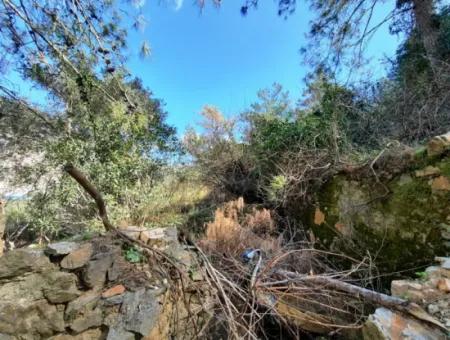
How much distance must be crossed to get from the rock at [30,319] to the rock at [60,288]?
62mm

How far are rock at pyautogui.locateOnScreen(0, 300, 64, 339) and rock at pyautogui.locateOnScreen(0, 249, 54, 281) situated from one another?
0.20 meters

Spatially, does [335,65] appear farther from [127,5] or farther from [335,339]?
[335,339]

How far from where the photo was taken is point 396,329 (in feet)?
6.51

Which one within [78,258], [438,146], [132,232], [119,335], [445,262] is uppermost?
[438,146]

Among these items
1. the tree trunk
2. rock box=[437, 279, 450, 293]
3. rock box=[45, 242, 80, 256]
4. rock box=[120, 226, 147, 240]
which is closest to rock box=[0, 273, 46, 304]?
rock box=[45, 242, 80, 256]

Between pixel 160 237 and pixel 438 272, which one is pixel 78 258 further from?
pixel 438 272

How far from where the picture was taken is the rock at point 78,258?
7.02 feet

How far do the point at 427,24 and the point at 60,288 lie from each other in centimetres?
812

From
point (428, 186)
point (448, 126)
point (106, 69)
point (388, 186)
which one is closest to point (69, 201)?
point (106, 69)

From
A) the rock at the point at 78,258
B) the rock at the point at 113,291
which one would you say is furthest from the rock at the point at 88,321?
the rock at the point at 78,258

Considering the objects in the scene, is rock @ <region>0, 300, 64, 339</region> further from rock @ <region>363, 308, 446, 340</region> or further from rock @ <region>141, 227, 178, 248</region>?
rock @ <region>363, 308, 446, 340</region>

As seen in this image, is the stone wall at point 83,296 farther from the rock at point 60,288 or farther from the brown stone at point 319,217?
the brown stone at point 319,217

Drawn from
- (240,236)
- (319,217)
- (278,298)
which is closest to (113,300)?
(278,298)

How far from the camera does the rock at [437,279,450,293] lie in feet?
7.09
